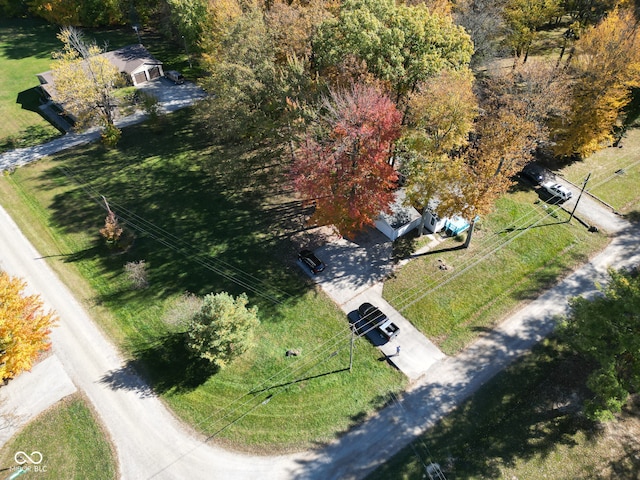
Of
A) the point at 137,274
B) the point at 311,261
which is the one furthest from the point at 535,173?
the point at 137,274

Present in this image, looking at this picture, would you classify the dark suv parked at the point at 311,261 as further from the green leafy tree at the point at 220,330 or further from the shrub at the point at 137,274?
the shrub at the point at 137,274

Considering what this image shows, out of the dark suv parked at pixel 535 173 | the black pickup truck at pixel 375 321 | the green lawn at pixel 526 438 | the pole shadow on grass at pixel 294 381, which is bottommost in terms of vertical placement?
the green lawn at pixel 526 438

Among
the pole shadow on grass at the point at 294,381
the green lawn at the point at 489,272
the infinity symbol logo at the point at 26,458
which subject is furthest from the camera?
the green lawn at the point at 489,272

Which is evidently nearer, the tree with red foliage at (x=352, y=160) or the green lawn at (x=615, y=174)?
the tree with red foliage at (x=352, y=160)

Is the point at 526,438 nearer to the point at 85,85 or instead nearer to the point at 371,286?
the point at 371,286

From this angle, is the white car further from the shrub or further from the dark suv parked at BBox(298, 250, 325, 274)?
the shrub

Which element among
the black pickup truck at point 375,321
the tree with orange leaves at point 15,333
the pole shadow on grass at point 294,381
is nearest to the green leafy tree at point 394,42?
the black pickup truck at point 375,321

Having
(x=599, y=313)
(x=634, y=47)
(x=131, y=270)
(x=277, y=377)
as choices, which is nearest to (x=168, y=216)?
(x=131, y=270)

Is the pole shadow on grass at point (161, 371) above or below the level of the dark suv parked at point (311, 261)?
below
